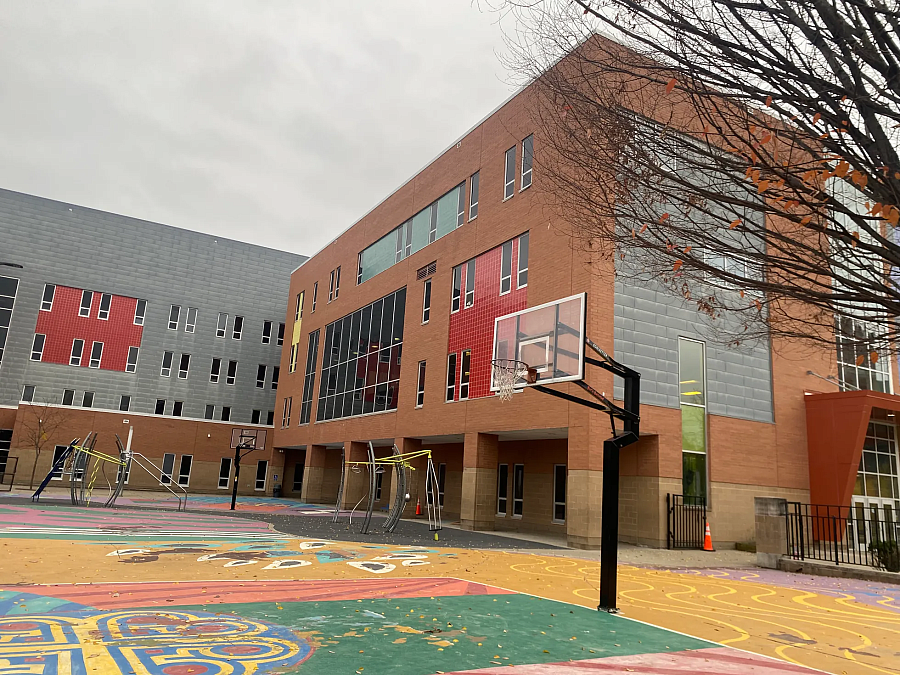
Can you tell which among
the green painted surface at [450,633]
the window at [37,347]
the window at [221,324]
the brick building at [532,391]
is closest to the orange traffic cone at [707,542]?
the brick building at [532,391]

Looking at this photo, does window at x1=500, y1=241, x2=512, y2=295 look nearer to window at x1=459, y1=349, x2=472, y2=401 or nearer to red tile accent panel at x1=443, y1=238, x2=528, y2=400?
red tile accent panel at x1=443, y1=238, x2=528, y2=400

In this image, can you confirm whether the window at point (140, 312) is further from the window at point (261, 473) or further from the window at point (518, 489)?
the window at point (518, 489)

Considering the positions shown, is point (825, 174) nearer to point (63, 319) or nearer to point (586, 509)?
point (586, 509)

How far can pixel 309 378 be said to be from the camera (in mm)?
41875

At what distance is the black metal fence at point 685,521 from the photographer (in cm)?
1917

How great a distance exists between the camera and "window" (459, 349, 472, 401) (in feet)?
82.4

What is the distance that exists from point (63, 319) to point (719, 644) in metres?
50.2

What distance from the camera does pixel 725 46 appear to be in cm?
486

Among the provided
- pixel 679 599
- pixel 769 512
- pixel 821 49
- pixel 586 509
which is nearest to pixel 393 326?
pixel 586 509

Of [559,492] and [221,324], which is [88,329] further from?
[559,492]

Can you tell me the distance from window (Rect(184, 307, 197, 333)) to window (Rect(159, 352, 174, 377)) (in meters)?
2.29

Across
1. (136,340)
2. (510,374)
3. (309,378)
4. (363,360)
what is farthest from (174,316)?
(510,374)

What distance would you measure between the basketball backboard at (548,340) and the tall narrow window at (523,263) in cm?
892

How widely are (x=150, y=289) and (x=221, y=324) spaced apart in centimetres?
586
